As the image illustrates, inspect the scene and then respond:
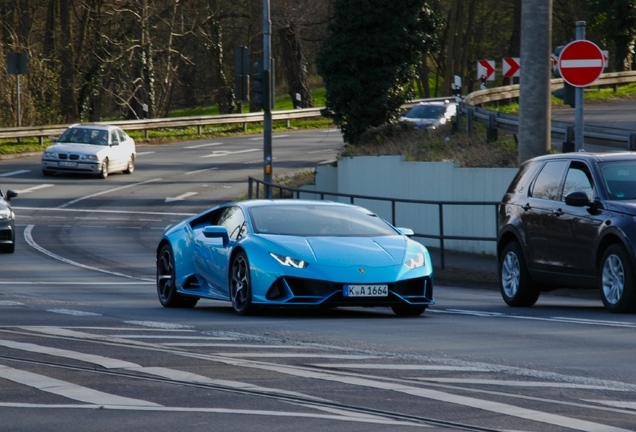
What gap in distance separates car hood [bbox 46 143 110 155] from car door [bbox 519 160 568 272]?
29.4 m

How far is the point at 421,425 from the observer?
6.61m

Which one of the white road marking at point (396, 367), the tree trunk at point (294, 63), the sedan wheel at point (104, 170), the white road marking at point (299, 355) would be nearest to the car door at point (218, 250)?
the white road marking at point (299, 355)

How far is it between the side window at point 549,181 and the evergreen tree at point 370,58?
2182cm

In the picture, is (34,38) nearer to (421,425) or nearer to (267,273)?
(267,273)

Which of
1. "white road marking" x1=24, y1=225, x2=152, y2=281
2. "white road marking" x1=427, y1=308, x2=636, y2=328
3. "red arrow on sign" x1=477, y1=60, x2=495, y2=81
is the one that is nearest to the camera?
"white road marking" x1=427, y1=308, x2=636, y2=328

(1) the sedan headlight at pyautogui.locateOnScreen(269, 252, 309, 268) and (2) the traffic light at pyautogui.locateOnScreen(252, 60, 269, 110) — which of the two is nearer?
(1) the sedan headlight at pyautogui.locateOnScreen(269, 252, 309, 268)

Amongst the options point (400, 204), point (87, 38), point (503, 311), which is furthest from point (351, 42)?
point (87, 38)

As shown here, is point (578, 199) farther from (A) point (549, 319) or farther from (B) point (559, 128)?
(B) point (559, 128)

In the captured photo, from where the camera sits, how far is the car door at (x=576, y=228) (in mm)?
13680

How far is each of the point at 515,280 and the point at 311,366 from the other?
6850mm

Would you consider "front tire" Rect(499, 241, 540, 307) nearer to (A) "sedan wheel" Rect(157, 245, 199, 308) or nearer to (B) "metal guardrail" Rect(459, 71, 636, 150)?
(A) "sedan wheel" Rect(157, 245, 199, 308)

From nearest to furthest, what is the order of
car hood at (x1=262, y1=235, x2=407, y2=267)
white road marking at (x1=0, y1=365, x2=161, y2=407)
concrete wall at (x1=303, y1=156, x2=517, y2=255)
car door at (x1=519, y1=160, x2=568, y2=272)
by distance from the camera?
white road marking at (x1=0, y1=365, x2=161, y2=407) < car hood at (x1=262, y1=235, x2=407, y2=267) < car door at (x1=519, y1=160, x2=568, y2=272) < concrete wall at (x1=303, y1=156, x2=517, y2=255)

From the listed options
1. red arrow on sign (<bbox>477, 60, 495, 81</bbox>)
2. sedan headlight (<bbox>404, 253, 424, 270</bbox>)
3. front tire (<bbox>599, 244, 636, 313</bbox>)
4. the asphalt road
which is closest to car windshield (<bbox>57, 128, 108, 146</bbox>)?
red arrow on sign (<bbox>477, 60, 495, 81</bbox>)

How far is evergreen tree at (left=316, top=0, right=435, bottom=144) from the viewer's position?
121ft
